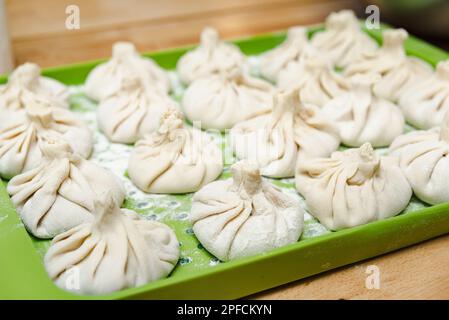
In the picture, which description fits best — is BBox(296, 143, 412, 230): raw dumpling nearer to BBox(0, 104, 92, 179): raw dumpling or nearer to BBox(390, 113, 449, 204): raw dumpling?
BBox(390, 113, 449, 204): raw dumpling

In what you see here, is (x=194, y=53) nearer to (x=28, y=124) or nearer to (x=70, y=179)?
(x=28, y=124)

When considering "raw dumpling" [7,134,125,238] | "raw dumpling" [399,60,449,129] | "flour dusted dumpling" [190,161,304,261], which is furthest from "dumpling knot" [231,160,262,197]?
"raw dumpling" [399,60,449,129]

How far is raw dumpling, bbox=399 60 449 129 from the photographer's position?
2121mm

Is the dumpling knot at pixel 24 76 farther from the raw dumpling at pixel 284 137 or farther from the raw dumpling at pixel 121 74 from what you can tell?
the raw dumpling at pixel 284 137

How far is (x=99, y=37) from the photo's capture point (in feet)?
9.78

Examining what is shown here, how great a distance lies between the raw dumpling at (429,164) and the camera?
5.69 feet

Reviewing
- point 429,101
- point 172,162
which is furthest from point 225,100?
point 429,101

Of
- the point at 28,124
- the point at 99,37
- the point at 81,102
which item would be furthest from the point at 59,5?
the point at 28,124

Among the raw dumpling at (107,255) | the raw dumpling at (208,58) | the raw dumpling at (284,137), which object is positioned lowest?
the raw dumpling at (107,255)

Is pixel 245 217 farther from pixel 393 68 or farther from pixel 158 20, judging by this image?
pixel 158 20

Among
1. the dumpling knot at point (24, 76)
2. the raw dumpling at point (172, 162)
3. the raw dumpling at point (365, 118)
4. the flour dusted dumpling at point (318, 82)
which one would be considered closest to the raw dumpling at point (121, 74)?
the dumpling knot at point (24, 76)

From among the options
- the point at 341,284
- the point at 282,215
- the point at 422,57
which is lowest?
the point at 341,284

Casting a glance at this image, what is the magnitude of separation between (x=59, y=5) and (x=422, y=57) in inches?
80.3

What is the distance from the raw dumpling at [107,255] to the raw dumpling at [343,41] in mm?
1504
